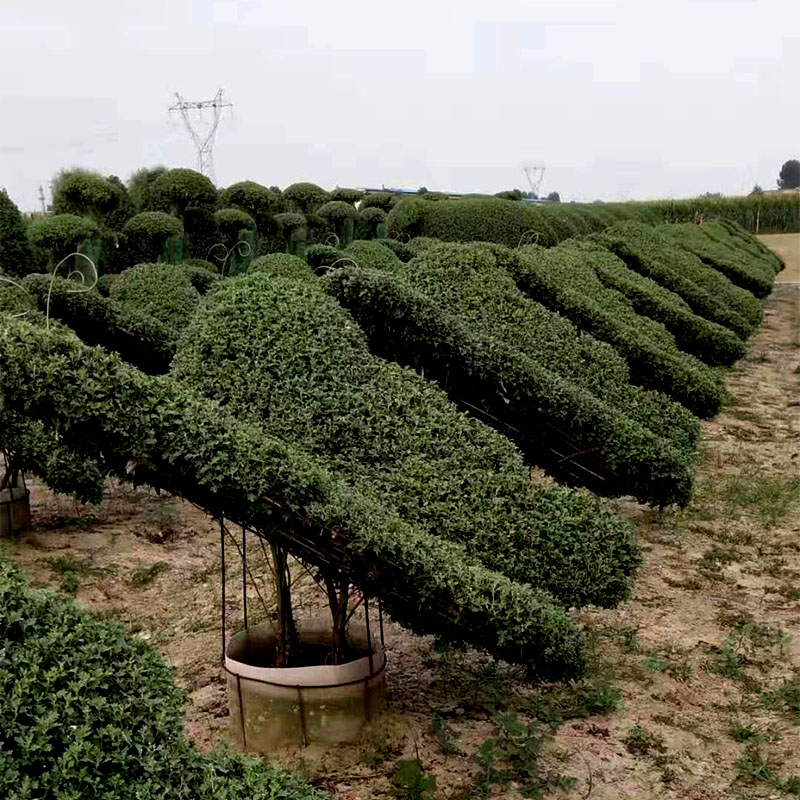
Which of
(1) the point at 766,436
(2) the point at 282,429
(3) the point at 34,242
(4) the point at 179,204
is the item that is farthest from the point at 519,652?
(4) the point at 179,204

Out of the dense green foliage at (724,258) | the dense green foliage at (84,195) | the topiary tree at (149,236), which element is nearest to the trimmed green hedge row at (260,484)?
the topiary tree at (149,236)

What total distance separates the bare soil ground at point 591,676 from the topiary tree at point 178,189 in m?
8.15

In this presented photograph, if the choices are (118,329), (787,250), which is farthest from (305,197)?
(787,250)

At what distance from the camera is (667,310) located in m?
11.2

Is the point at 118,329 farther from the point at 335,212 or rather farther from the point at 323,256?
the point at 335,212

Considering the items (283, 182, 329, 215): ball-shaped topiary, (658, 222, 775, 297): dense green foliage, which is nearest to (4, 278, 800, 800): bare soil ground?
(658, 222, 775, 297): dense green foliage

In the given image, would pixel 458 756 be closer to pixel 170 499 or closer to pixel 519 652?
pixel 519 652

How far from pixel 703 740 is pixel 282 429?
2.28 meters

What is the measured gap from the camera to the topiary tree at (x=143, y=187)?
50.9ft

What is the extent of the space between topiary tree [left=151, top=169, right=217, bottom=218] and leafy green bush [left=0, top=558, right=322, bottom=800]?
13472 mm

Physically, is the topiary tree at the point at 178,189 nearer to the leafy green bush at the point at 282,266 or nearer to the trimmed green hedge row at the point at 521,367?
the leafy green bush at the point at 282,266

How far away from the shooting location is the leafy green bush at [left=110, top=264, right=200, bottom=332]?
8391 mm

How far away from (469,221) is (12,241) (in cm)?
884

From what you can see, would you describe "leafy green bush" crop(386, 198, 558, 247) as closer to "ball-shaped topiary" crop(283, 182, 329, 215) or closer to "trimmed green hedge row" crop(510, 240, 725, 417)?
"ball-shaped topiary" crop(283, 182, 329, 215)
